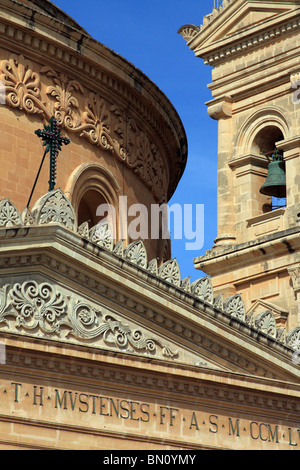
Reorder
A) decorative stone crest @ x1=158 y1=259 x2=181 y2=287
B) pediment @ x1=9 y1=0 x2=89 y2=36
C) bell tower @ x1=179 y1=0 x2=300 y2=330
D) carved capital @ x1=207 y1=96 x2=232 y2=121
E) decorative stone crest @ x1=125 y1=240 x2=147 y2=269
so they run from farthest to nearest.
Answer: carved capital @ x1=207 y1=96 x2=232 y2=121, bell tower @ x1=179 y1=0 x2=300 y2=330, pediment @ x1=9 y1=0 x2=89 y2=36, decorative stone crest @ x1=158 y1=259 x2=181 y2=287, decorative stone crest @ x1=125 y1=240 x2=147 y2=269

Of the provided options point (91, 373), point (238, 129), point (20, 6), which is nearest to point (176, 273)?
point (91, 373)

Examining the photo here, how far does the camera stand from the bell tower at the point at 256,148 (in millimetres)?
32000

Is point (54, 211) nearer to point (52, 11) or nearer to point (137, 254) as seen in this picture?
point (137, 254)

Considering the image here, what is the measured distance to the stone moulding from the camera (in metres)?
20.1

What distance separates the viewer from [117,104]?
28312 mm

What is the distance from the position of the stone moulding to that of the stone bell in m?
9.64

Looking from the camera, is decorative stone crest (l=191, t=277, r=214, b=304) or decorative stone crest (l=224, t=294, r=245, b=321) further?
decorative stone crest (l=224, t=294, r=245, b=321)

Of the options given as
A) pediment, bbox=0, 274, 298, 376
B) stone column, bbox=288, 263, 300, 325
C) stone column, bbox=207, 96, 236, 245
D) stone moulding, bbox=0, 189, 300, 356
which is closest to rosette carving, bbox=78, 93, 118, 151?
stone moulding, bbox=0, 189, 300, 356

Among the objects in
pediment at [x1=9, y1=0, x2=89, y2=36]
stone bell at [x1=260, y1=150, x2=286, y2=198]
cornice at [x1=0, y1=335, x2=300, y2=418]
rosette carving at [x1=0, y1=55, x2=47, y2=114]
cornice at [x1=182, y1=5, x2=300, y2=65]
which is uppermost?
cornice at [x1=182, y1=5, x2=300, y2=65]

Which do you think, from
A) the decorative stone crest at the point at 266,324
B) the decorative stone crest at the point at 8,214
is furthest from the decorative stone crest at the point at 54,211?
the decorative stone crest at the point at 266,324

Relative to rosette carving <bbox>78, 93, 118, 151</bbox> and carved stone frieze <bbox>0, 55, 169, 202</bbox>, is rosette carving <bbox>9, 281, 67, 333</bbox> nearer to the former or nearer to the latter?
carved stone frieze <bbox>0, 55, 169, 202</bbox>

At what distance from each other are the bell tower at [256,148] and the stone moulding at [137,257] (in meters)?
8.39

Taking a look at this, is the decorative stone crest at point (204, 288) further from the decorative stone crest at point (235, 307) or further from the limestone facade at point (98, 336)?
the decorative stone crest at point (235, 307)
